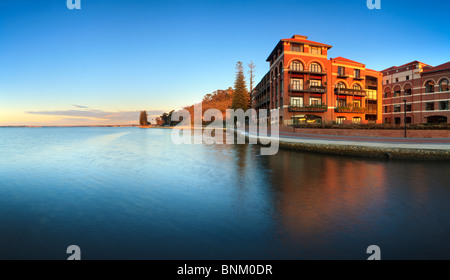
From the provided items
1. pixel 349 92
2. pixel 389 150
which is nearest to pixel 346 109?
pixel 349 92

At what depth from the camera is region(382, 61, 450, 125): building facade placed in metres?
43.3

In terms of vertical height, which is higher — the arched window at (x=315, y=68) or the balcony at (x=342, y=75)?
the arched window at (x=315, y=68)

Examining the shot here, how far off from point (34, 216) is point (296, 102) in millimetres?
38831

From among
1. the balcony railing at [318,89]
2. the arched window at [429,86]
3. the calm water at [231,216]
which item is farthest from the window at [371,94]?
the calm water at [231,216]

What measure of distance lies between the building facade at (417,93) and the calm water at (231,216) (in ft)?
146

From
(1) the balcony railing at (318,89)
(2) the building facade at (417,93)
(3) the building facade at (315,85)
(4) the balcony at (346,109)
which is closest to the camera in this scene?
(3) the building facade at (315,85)

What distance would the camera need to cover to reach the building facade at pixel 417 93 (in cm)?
4334

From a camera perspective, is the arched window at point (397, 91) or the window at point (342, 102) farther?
the arched window at point (397, 91)

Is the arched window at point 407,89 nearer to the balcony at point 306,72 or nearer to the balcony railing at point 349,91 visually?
the balcony railing at point 349,91

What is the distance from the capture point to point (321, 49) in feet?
135

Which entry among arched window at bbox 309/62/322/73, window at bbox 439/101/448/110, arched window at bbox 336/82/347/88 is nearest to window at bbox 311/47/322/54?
arched window at bbox 309/62/322/73
